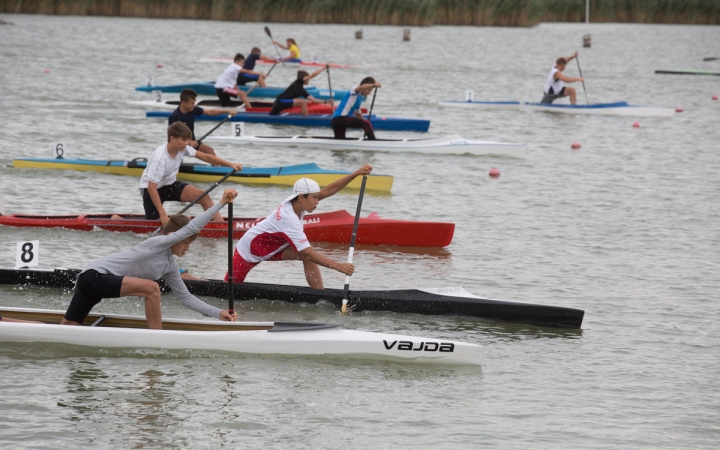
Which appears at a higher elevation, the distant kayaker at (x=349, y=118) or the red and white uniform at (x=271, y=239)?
the distant kayaker at (x=349, y=118)

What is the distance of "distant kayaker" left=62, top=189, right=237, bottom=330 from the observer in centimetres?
713

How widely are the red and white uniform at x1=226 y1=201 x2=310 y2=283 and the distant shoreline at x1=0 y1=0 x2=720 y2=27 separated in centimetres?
3642

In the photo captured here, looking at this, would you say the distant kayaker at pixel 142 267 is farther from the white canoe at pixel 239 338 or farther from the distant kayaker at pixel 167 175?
the distant kayaker at pixel 167 175

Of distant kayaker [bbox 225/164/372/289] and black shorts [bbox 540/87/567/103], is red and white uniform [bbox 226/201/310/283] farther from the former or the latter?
black shorts [bbox 540/87/567/103]

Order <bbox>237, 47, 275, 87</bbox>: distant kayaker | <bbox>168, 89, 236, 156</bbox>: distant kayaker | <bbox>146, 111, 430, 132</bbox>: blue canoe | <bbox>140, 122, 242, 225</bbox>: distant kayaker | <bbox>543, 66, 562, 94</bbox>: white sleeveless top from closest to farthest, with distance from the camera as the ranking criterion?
<bbox>140, 122, 242, 225</bbox>: distant kayaker → <bbox>168, 89, 236, 156</bbox>: distant kayaker → <bbox>146, 111, 430, 132</bbox>: blue canoe → <bbox>237, 47, 275, 87</bbox>: distant kayaker → <bbox>543, 66, 562, 94</bbox>: white sleeveless top

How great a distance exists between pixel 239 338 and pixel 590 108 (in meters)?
18.3

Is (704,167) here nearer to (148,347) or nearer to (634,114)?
(634,114)

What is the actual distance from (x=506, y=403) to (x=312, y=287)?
256 cm

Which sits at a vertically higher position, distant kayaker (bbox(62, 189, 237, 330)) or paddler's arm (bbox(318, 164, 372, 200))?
paddler's arm (bbox(318, 164, 372, 200))

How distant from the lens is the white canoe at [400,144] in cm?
1753

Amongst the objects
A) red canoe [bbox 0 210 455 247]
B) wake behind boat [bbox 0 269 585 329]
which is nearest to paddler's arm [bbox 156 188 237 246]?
wake behind boat [bbox 0 269 585 329]

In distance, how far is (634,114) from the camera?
23.9 metres

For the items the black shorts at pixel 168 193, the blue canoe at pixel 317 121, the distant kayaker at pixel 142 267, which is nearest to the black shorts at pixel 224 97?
the blue canoe at pixel 317 121

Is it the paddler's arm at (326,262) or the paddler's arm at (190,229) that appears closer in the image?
the paddler's arm at (190,229)
